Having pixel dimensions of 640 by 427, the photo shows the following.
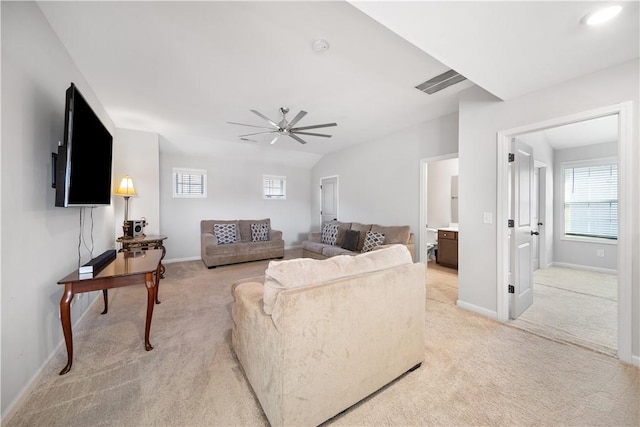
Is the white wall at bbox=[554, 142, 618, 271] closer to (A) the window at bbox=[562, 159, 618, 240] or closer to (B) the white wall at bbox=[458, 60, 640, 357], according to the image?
(A) the window at bbox=[562, 159, 618, 240]

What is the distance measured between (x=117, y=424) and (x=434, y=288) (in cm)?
359

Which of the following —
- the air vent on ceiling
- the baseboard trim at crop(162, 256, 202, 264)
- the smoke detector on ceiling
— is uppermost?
the air vent on ceiling

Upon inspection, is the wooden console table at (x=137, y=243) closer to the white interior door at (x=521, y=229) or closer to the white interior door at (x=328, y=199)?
the white interior door at (x=328, y=199)

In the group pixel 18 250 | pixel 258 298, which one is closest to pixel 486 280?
pixel 258 298

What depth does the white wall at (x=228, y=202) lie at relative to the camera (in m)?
5.32

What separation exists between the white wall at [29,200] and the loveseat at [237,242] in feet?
8.81

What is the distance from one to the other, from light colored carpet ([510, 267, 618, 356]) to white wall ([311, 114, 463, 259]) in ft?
5.83

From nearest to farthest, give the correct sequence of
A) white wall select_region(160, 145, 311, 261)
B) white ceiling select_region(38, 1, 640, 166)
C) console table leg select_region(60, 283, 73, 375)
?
white ceiling select_region(38, 1, 640, 166), console table leg select_region(60, 283, 73, 375), white wall select_region(160, 145, 311, 261)

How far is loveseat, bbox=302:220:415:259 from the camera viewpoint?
4.18 metres

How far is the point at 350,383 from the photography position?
4.54 ft

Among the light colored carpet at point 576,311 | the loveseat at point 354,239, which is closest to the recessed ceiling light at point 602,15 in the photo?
the light colored carpet at point 576,311

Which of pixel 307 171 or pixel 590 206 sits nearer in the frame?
pixel 590 206

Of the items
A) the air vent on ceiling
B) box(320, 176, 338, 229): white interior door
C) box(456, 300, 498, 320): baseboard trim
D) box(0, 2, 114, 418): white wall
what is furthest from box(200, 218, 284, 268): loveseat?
the air vent on ceiling

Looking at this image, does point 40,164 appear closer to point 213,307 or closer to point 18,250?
point 18,250
